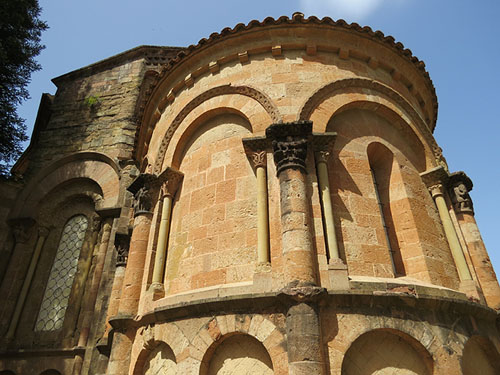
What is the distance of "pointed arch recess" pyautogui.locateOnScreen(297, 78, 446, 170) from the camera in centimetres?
636

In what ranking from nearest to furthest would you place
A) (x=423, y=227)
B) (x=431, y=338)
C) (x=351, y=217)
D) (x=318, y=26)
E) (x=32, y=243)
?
(x=431, y=338)
(x=351, y=217)
(x=423, y=227)
(x=318, y=26)
(x=32, y=243)

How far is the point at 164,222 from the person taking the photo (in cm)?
653

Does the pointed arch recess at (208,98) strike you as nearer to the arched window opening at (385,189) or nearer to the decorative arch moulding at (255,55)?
the decorative arch moulding at (255,55)

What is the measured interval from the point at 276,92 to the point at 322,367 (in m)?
4.46

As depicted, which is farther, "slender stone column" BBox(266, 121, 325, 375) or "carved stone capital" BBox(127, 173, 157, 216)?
"carved stone capital" BBox(127, 173, 157, 216)

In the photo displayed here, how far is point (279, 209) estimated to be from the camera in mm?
5457

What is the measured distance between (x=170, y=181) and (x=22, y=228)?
19.2 ft

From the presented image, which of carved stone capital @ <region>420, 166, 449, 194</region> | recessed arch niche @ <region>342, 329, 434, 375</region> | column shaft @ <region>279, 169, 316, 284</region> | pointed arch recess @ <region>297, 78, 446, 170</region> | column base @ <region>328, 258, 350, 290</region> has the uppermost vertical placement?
pointed arch recess @ <region>297, 78, 446, 170</region>

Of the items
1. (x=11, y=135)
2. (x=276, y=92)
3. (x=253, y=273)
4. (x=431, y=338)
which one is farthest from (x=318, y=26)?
(x=11, y=135)

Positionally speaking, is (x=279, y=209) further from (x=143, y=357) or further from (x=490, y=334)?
(x=490, y=334)

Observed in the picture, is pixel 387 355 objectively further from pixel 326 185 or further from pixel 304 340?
pixel 326 185

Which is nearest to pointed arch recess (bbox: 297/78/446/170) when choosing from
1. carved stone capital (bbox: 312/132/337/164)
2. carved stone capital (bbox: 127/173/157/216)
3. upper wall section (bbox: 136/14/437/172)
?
upper wall section (bbox: 136/14/437/172)

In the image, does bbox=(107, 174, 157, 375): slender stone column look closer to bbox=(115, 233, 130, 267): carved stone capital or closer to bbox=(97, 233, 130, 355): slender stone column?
bbox=(97, 233, 130, 355): slender stone column

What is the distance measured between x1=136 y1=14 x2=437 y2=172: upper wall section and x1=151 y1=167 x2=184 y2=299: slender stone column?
668 millimetres
